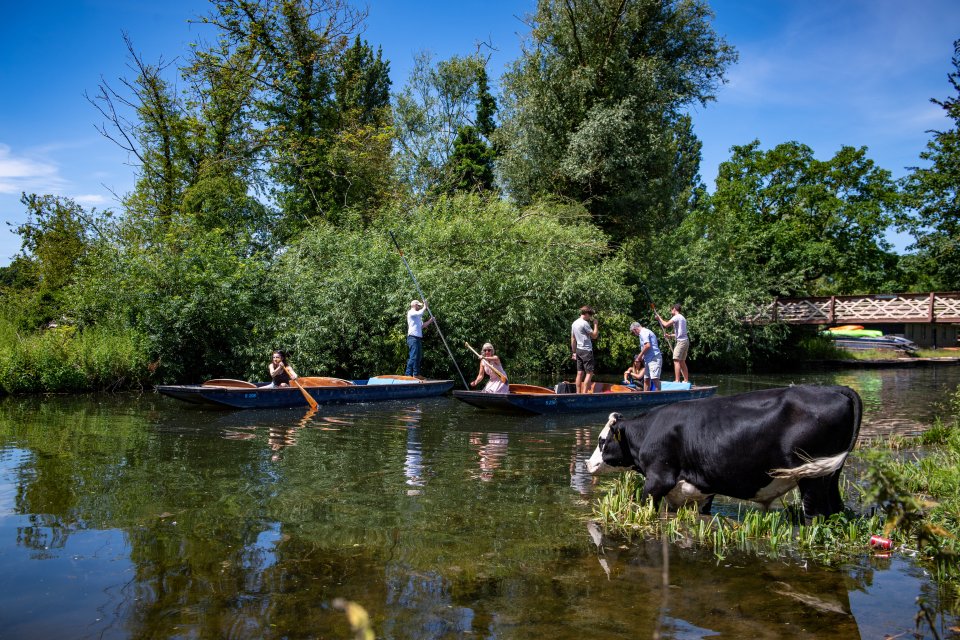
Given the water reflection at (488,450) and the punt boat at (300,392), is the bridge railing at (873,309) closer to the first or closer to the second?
the punt boat at (300,392)

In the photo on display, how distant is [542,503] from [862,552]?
3.08 m

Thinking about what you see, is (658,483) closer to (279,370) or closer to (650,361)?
(650,361)

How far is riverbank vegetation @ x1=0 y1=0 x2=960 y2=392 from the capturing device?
63.8ft

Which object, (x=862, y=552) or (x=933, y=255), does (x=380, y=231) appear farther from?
(x=933, y=255)

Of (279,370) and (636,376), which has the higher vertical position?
(279,370)

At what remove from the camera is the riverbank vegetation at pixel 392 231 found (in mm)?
19453

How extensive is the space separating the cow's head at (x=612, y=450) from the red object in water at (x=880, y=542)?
2.26m

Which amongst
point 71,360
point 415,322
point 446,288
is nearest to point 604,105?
point 446,288

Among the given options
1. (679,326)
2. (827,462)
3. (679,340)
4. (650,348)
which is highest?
(679,326)

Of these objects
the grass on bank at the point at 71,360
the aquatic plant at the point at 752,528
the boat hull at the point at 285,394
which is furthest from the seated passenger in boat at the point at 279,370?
the aquatic plant at the point at 752,528

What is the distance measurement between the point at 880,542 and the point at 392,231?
18.1m

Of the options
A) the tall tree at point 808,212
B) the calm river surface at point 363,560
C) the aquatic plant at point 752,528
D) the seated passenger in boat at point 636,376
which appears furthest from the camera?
the tall tree at point 808,212

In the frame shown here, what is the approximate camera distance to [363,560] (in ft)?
19.2

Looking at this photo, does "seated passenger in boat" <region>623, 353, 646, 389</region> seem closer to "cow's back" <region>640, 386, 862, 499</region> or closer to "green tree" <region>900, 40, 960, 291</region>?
"cow's back" <region>640, 386, 862, 499</region>
